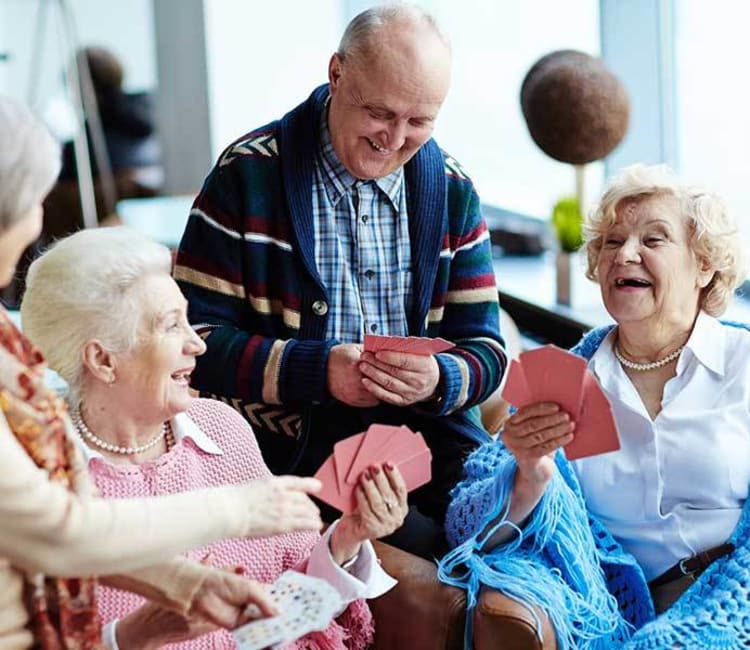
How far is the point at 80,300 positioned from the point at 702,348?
4.37 ft

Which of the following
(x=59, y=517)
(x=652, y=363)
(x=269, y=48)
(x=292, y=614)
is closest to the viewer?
(x=59, y=517)

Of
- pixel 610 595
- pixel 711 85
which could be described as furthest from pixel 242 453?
pixel 711 85

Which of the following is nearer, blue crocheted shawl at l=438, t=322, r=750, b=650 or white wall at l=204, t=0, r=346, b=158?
blue crocheted shawl at l=438, t=322, r=750, b=650

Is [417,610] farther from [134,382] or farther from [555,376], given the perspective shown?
[134,382]

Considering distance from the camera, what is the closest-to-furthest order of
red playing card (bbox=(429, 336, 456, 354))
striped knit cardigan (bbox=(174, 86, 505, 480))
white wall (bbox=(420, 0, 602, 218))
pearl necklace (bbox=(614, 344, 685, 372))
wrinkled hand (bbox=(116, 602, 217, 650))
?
wrinkled hand (bbox=(116, 602, 217, 650))
red playing card (bbox=(429, 336, 456, 354))
pearl necklace (bbox=(614, 344, 685, 372))
striped knit cardigan (bbox=(174, 86, 505, 480))
white wall (bbox=(420, 0, 602, 218))

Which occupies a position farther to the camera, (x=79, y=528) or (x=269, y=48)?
(x=269, y=48)

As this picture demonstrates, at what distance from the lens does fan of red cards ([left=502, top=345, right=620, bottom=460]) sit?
216cm

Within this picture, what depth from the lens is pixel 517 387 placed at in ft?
7.34

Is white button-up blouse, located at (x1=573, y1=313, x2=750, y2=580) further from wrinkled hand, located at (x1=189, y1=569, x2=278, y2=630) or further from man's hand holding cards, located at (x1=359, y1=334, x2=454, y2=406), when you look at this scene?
wrinkled hand, located at (x1=189, y1=569, x2=278, y2=630)

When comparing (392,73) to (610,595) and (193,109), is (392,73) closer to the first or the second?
(610,595)

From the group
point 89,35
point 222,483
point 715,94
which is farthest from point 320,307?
point 89,35

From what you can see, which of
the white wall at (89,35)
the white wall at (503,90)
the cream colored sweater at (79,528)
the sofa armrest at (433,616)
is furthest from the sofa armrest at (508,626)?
the white wall at (89,35)

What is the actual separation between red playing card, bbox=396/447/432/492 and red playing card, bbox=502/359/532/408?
0.60 feet

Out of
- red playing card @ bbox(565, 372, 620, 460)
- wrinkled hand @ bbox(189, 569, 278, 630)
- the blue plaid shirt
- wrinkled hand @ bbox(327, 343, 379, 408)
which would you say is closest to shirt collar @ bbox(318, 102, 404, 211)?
the blue plaid shirt
